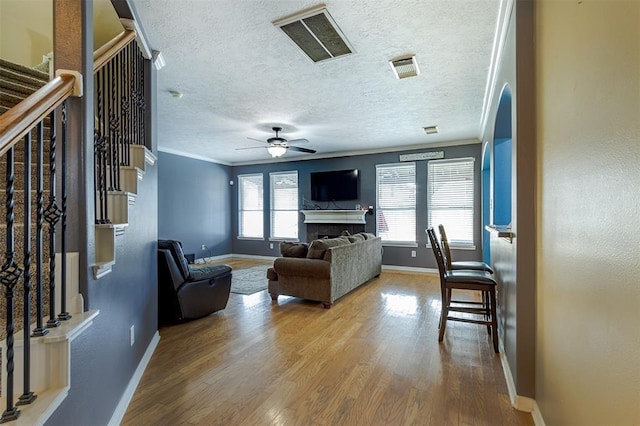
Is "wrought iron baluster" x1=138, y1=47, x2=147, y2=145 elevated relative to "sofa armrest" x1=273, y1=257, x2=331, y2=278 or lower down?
elevated

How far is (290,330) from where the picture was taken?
318 centimetres

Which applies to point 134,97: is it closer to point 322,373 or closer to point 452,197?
point 322,373

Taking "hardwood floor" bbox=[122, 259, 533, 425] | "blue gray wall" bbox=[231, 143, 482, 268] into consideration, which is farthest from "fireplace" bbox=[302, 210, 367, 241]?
"hardwood floor" bbox=[122, 259, 533, 425]

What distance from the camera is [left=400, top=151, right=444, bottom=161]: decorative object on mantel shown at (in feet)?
20.0

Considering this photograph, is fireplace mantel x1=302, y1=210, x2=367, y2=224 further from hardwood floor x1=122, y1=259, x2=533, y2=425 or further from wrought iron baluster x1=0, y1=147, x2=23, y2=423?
wrought iron baluster x1=0, y1=147, x2=23, y2=423

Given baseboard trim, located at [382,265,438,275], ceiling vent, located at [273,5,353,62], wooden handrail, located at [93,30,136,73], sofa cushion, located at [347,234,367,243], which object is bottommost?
baseboard trim, located at [382,265,438,275]

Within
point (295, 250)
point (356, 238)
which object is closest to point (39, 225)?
point (295, 250)

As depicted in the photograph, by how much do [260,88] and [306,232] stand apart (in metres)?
4.43

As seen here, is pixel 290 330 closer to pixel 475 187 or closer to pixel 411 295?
pixel 411 295

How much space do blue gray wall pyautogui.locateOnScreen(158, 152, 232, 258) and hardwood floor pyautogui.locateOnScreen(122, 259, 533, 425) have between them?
153 inches

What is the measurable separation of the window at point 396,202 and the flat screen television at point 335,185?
55 cm

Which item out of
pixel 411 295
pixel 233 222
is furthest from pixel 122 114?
pixel 233 222

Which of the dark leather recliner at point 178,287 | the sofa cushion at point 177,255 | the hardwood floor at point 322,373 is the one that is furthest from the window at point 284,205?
the sofa cushion at point 177,255

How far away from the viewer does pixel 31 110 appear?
105 centimetres
